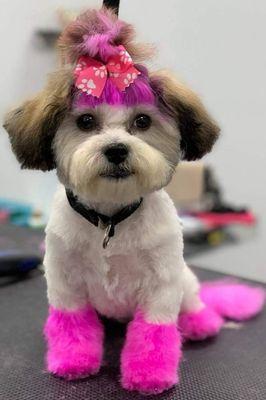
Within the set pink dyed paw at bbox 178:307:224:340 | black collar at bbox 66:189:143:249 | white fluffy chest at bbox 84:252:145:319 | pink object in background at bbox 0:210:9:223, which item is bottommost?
pink object in background at bbox 0:210:9:223

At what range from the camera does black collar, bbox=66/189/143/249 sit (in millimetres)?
698

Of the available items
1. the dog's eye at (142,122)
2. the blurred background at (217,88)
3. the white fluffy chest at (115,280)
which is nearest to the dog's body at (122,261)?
the white fluffy chest at (115,280)

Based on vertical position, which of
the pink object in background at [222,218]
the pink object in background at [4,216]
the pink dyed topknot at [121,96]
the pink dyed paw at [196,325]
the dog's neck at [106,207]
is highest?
the pink dyed topknot at [121,96]

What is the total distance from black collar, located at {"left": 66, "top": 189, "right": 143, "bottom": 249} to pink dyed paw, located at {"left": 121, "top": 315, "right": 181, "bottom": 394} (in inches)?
5.6

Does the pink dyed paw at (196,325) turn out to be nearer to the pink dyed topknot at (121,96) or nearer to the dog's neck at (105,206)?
the dog's neck at (105,206)

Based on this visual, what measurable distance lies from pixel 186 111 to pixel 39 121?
19 cm

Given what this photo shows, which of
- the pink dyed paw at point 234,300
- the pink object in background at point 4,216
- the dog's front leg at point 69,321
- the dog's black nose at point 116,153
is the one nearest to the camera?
the dog's black nose at point 116,153

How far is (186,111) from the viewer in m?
0.67

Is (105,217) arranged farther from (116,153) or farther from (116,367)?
(116,367)

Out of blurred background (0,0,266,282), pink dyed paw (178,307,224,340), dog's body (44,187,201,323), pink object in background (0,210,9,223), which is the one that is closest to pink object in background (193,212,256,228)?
blurred background (0,0,266,282)

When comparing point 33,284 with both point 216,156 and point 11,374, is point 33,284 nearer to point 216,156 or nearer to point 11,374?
point 11,374

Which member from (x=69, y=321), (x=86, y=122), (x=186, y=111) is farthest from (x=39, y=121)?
(x=69, y=321)

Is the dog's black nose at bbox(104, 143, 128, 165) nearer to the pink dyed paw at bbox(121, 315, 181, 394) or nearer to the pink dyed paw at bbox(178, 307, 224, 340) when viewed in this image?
the pink dyed paw at bbox(121, 315, 181, 394)

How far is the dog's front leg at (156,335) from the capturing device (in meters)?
0.71
